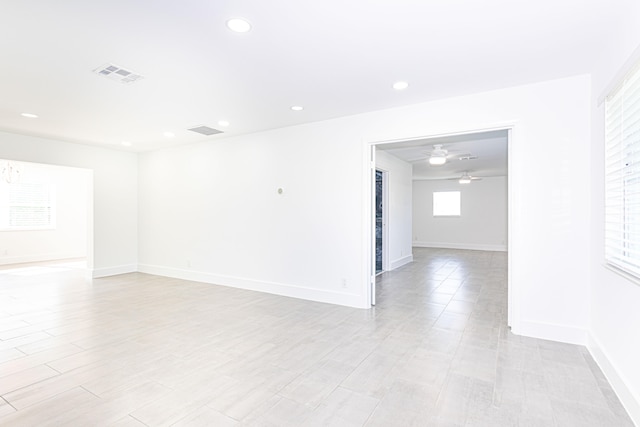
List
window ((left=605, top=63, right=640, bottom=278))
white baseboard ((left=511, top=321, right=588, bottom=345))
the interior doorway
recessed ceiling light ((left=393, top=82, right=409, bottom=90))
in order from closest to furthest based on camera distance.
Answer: window ((left=605, top=63, right=640, bottom=278)) → white baseboard ((left=511, top=321, right=588, bottom=345)) → recessed ceiling light ((left=393, top=82, right=409, bottom=90)) → the interior doorway

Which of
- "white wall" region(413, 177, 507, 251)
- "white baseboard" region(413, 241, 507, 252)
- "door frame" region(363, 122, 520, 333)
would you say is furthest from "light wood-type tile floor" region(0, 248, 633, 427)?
"white wall" region(413, 177, 507, 251)

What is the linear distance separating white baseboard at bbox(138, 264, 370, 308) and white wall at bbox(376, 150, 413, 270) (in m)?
2.86

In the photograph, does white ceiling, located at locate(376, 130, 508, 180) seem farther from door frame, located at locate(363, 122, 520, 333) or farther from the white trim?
the white trim

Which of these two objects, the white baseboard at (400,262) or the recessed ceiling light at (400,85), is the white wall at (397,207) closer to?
the white baseboard at (400,262)

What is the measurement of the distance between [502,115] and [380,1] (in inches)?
81.7

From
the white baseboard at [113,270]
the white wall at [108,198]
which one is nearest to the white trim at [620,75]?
the white wall at [108,198]

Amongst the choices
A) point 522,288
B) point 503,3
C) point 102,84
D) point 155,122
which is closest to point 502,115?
point 503,3

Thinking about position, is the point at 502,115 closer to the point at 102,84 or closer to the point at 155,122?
the point at 102,84

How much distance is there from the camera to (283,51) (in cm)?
257

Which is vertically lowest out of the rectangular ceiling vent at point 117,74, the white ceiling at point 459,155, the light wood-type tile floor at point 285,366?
the light wood-type tile floor at point 285,366

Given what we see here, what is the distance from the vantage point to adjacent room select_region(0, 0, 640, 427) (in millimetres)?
2078

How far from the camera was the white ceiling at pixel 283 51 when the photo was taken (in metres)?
2.05

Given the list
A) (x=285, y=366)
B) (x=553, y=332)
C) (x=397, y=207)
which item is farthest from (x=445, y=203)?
(x=285, y=366)

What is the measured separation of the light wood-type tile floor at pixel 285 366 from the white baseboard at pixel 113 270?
5.14 ft
